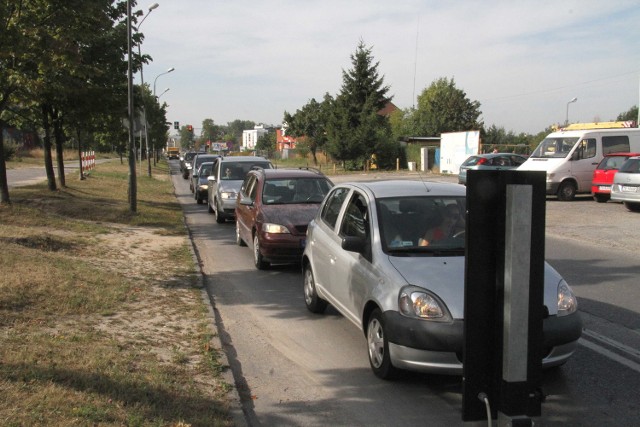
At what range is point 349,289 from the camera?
19.1ft

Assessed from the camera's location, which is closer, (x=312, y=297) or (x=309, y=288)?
(x=312, y=297)

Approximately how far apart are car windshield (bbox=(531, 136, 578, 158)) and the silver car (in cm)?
413

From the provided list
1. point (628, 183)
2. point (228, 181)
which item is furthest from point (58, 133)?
point (628, 183)

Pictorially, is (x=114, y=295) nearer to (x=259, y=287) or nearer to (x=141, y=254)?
(x=259, y=287)

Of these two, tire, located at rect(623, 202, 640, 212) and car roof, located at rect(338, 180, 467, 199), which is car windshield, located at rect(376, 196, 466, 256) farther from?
tire, located at rect(623, 202, 640, 212)

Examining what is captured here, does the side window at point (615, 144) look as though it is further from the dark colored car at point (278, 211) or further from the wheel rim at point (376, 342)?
the wheel rim at point (376, 342)

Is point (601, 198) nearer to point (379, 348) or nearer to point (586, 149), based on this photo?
point (586, 149)

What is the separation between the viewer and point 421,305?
15.4 ft

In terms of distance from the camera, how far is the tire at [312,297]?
23.7ft

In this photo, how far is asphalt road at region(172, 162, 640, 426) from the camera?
450 centimetres

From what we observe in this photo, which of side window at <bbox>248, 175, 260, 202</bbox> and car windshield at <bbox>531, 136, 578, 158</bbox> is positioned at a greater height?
car windshield at <bbox>531, 136, 578, 158</bbox>

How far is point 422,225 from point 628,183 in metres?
14.1

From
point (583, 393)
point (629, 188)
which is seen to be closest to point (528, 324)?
point (583, 393)

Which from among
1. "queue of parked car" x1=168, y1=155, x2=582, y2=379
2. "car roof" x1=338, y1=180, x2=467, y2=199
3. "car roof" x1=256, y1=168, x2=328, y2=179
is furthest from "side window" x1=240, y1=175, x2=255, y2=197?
"car roof" x1=338, y1=180, x2=467, y2=199
